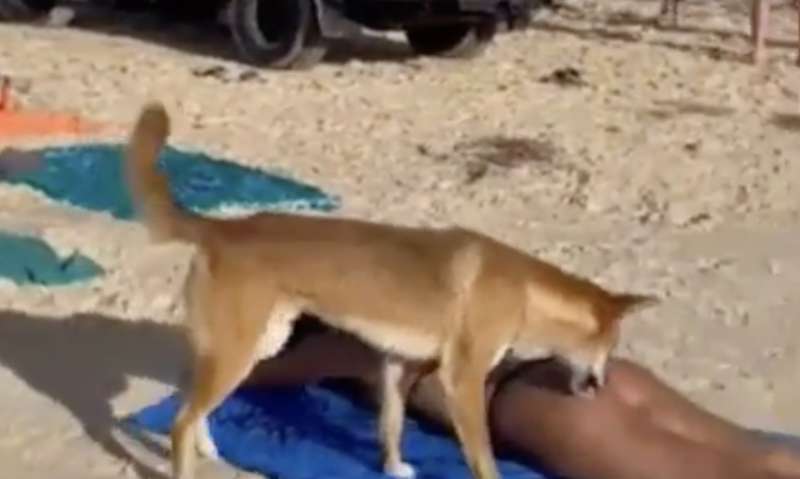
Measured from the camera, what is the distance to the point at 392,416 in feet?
19.1

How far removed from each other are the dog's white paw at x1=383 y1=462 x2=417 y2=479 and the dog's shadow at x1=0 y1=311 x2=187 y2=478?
783 mm

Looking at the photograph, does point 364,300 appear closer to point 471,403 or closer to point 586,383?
point 471,403

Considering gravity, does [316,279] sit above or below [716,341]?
above

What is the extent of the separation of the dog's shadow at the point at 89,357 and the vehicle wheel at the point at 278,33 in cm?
524

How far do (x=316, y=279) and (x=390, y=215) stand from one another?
12.1ft

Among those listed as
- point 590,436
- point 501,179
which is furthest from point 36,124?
point 590,436

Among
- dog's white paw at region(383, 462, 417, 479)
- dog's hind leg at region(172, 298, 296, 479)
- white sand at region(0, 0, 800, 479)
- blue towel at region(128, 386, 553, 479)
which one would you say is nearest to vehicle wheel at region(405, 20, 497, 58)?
white sand at region(0, 0, 800, 479)

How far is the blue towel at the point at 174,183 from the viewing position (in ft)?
29.1

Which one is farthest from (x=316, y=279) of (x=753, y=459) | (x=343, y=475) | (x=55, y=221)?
(x=55, y=221)

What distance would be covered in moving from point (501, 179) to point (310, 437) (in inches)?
157

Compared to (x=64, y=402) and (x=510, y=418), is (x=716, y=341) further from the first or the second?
(x=64, y=402)

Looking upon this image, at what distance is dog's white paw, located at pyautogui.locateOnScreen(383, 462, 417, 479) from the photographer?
582 cm

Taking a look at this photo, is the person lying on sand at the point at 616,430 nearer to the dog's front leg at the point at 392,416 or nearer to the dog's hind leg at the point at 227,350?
the dog's front leg at the point at 392,416

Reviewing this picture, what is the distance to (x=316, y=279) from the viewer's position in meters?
5.44
